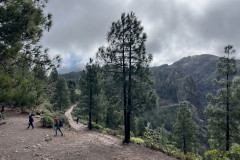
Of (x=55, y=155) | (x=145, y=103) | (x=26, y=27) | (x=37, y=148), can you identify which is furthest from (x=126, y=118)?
(x=26, y=27)

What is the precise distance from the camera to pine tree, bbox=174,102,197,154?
62.7ft

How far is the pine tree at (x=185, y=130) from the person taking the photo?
1912 cm

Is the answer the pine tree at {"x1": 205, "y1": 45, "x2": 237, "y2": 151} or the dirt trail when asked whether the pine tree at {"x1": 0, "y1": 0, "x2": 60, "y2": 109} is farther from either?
the pine tree at {"x1": 205, "y1": 45, "x2": 237, "y2": 151}

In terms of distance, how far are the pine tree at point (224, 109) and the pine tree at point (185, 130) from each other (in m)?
6.42

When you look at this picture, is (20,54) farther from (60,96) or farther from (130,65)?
(60,96)

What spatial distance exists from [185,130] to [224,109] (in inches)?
329

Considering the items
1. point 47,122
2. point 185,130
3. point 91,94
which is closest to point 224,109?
point 185,130

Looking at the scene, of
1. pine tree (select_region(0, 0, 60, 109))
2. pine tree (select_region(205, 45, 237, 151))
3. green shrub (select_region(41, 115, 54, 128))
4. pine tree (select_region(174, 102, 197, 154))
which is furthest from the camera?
pine tree (select_region(174, 102, 197, 154))

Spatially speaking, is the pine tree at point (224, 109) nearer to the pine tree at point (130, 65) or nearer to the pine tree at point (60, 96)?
the pine tree at point (130, 65)

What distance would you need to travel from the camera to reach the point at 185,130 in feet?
62.8

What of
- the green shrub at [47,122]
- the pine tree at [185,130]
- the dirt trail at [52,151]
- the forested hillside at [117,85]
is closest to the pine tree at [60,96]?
the forested hillside at [117,85]

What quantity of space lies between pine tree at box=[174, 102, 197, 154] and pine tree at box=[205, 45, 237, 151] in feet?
21.1

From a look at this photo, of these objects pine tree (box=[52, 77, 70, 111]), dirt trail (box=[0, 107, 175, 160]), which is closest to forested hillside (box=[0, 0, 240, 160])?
dirt trail (box=[0, 107, 175, 160])

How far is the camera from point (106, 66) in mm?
12484
